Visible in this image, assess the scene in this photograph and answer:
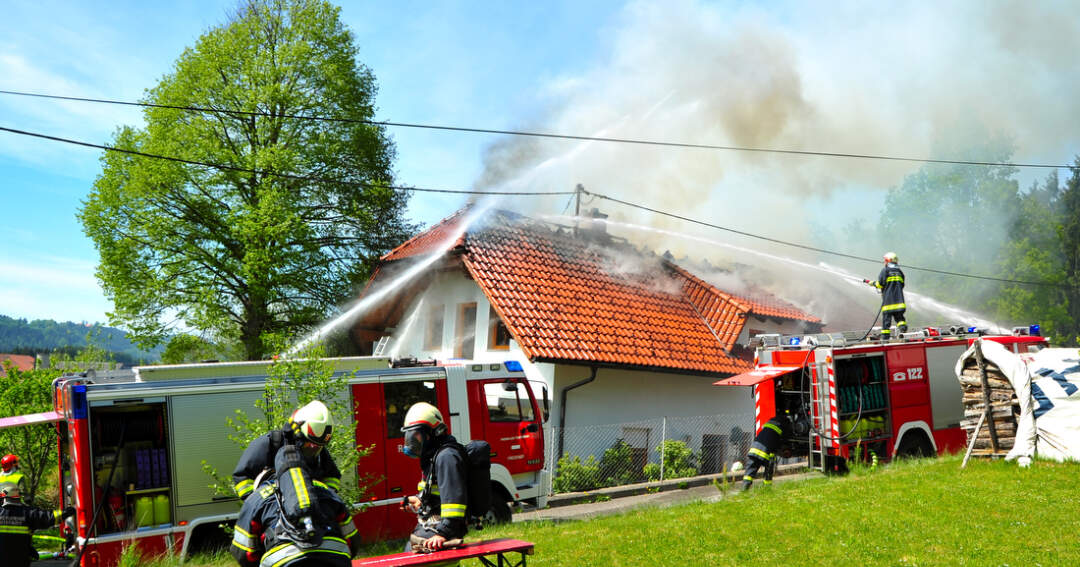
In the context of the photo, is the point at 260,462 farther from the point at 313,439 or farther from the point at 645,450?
the point at 645,450

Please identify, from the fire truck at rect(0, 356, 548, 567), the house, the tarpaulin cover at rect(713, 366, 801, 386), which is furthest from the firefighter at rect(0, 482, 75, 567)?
the tarpaulin cover at rect(713, 366, 801, 386)

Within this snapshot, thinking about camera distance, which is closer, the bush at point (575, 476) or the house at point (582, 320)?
the bush at point (575, 476)

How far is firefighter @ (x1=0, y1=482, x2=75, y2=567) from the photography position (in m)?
7.66

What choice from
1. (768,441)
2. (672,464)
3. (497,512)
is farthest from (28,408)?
(768,441)

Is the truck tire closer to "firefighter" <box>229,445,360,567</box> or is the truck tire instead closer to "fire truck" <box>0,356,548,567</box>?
"fire truck" <box>0,356,548,567</box>

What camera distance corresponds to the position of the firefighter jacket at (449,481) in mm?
5508

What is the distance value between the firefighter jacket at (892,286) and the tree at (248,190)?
1284 cm

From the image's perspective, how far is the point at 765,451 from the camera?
1155 centimetres

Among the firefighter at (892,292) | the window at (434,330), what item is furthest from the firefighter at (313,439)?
the window at (434,330)

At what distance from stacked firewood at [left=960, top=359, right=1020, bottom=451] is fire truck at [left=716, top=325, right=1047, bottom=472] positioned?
140cm

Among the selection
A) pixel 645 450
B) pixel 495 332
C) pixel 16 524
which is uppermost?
pixel 495 332

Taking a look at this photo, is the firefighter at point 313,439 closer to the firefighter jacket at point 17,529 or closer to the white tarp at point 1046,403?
the firefighter jacket at point 17,529

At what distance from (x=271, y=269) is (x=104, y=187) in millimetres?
4779

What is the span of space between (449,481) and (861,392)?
9.05 m
